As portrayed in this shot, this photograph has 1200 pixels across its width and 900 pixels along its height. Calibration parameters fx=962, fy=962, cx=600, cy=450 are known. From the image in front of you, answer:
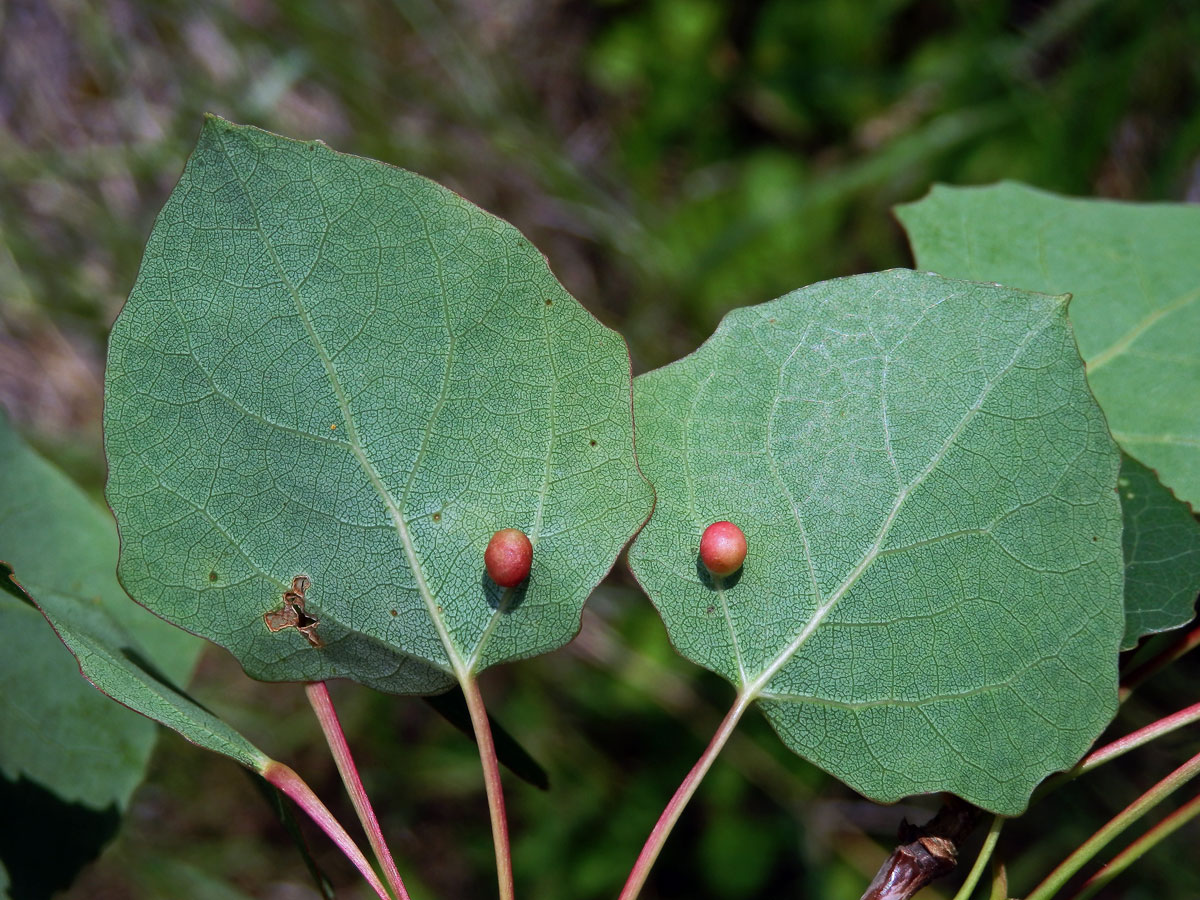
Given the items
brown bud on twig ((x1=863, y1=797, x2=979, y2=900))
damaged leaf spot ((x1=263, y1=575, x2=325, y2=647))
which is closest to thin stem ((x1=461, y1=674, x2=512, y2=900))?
damaged leaf spot ((x1=263, y1=575, x2=325, y2=647))

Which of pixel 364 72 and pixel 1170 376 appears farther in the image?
pixel 364 72

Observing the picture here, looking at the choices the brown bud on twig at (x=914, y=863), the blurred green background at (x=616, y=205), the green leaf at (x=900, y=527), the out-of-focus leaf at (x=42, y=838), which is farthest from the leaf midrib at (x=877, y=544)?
the blurred green background at (x=616, y=205)

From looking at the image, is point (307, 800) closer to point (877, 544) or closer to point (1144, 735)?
point (877, 544)

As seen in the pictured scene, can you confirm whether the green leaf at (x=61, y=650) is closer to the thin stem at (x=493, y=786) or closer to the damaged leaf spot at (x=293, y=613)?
the damaged leaf spot at (x=293, y=613)

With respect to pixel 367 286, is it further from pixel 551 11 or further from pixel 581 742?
pixel 551 11

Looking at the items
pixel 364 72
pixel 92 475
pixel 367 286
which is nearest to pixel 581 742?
pixel 92 475

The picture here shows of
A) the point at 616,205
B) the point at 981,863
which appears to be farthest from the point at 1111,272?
the point at 616,205
